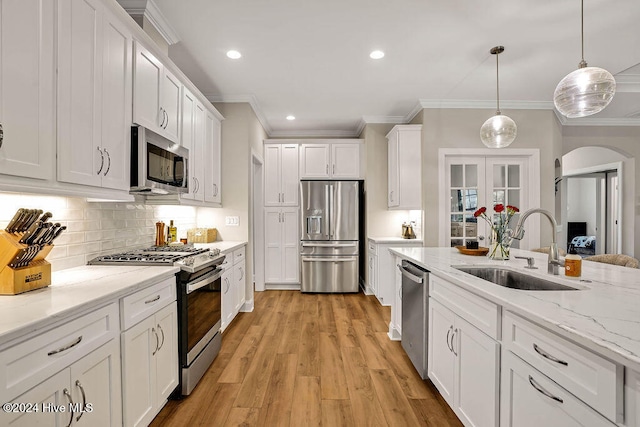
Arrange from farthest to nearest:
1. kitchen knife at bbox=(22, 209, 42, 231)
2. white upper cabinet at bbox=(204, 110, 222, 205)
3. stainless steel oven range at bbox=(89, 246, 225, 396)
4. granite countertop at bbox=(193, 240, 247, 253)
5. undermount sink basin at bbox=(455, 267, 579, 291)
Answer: white upper cabinet at bbox=(204, 110, 222, 205)
granite countertop at bbox=(193, 240, 247, 253)
stainless steel oven range at bbox=(89, 246, 225, 396)
undermount sink basin at bbox=(455, 267, 579, 291)
kitchen knife at bbox=(22, 209, 42, 231)

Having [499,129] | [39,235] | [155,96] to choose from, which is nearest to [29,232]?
[39,235]

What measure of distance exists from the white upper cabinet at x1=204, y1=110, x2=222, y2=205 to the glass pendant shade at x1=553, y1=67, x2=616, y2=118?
123 inches

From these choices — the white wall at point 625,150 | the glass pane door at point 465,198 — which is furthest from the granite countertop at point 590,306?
the white wall at point 625,150

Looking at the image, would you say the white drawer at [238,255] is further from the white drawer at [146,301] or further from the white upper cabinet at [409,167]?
the white upper cabinet at [409,167]

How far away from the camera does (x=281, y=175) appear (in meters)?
5.05

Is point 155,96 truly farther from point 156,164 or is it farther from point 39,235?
point 39,235

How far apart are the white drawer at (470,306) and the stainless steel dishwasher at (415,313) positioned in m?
0.13

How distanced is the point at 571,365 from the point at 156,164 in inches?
96.5

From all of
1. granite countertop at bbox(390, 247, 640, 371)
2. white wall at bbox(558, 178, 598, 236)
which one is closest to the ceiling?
granite countertop at bbox(390, 247, 640, 371)

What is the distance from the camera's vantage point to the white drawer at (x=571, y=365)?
827 mm

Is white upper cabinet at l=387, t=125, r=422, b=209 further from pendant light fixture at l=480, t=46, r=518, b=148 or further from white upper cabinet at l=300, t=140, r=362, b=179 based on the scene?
pendant light fixture at l=480, t=46, r=518, b=148

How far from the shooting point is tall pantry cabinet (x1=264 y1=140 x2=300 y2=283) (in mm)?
5031

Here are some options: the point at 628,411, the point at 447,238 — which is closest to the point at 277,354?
the point at 628,411

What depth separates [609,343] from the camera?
0.81 m
